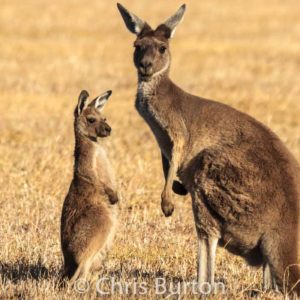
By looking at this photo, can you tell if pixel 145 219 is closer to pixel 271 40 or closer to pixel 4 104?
pixel 4 104

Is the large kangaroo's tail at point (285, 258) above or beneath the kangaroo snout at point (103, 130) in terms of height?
beneath

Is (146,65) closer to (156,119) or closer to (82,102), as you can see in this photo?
(156,119)

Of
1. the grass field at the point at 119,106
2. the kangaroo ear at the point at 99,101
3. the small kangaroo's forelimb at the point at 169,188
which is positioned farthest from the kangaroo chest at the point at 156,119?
the grass field at the point at 119,106

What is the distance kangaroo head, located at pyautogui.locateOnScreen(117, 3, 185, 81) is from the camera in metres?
6.79

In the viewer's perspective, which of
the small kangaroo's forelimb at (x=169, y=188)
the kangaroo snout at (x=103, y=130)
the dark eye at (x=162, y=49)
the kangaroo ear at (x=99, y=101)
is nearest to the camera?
the small kangaroo's forelimb at (x=169, y=188)

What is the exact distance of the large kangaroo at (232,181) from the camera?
225 inches

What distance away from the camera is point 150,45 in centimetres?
683

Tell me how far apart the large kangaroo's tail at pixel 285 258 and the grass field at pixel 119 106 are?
277 millimetres

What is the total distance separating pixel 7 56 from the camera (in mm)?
21516

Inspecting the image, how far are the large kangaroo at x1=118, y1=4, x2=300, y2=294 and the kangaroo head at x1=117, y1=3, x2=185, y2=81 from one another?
0.95 feet

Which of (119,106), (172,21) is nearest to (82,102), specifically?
(172,21)

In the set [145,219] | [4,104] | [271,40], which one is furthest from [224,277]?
[271,40]

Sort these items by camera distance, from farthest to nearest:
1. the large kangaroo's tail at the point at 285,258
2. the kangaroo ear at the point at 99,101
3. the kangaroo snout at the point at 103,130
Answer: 1. the kangaroo ear at the point at 99,101
2. the kangaroo snout at the point at 103,130
3. the large kangaroo's tail at the point at 285,258

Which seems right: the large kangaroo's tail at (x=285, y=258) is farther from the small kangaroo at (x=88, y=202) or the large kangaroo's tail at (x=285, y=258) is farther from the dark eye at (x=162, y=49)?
the dark eye at (x=162, y=49)
